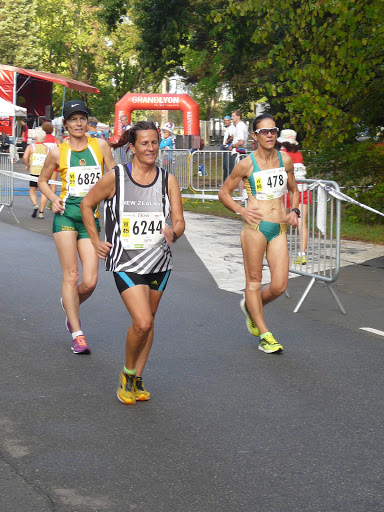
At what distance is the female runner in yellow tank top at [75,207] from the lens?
7188mm

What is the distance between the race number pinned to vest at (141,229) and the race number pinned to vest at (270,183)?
1792mm

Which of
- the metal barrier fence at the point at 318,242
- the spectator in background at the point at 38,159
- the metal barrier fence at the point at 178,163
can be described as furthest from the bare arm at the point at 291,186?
the metal barrier fence at the point at 178,163

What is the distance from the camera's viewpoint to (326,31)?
46.8ft

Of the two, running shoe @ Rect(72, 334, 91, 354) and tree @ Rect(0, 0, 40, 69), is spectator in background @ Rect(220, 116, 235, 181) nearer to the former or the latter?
running shoe @ Rect(72, 334, 91, 354)

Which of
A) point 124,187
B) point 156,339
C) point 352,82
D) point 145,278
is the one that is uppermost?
point 352,82

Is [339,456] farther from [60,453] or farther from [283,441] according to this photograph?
[60,453]

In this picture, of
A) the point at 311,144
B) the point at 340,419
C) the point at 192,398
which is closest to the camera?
the point at 340,419

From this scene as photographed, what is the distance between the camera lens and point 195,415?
5559 millimetres

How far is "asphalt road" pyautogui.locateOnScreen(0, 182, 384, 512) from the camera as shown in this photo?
4.32m

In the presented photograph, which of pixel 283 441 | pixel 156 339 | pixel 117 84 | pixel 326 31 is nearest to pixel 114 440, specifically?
pixel 283 441

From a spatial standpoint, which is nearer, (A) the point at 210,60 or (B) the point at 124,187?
(B) the point at 124,187

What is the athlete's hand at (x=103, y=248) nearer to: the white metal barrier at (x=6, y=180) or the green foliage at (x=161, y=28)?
the white metal barrier at (x=6, y=180)

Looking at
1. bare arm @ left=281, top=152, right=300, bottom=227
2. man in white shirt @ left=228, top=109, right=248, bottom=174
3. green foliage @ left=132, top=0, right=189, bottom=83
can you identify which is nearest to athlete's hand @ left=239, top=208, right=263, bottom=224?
bare arm @ left=281, top=152, right=300, bottom=227

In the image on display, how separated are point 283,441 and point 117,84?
6317 cm
